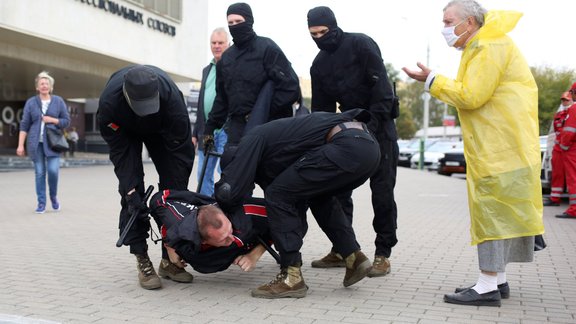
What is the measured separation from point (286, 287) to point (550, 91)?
143 feet

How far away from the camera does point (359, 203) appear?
11195mm

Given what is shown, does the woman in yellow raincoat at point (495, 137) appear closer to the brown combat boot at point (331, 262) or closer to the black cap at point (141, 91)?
the brown combat boot at point (331, 262)

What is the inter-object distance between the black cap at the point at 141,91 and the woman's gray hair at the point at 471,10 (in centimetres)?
207

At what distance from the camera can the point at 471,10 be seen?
4.10 metres

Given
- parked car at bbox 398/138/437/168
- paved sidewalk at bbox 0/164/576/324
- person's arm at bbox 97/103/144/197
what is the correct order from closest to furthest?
1. paved sidewalk at bbox 0/164/576/324
2. person's arm at bbox 97/103/144/197
3. parked car at bbox 398/138/437/168

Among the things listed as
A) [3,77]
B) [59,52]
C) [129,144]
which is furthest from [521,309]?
[3,77]

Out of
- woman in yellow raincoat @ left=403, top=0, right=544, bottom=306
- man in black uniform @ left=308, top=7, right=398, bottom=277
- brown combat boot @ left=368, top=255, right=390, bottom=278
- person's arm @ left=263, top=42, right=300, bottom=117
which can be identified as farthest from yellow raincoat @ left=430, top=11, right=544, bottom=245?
person's arm @ left=263, top=42, right=300, bottom=117

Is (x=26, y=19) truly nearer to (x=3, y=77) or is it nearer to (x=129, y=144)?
(x=3, y=77)

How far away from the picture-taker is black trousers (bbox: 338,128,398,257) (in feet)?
16.2

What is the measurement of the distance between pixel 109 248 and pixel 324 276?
2.36 meters

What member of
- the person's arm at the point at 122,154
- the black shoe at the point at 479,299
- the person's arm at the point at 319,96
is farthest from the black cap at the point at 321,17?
the black shoe at the point at 479,299

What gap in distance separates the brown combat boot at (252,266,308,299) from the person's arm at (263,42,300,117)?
170 cm

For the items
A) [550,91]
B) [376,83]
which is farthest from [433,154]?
[376,83]

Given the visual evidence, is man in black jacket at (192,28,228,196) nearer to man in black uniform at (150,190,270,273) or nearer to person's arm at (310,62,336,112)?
person's arm at (310,62,336,112)
